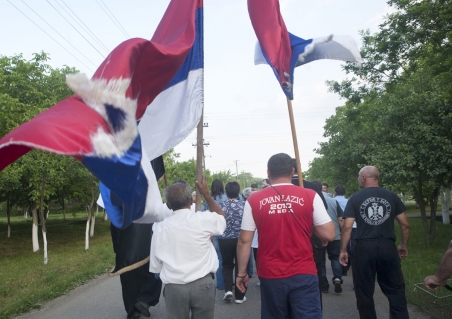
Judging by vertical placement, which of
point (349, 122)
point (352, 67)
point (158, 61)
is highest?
point (352, 67)

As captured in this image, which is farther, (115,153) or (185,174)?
(185,174)

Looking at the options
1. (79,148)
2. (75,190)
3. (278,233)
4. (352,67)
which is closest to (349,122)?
(352,67)

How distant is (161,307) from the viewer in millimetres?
7297

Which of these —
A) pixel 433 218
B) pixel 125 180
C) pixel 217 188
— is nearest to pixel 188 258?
pixel 125 180

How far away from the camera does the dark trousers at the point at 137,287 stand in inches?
253

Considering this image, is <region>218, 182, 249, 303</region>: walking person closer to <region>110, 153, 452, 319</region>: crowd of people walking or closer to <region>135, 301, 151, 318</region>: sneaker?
<region>135, 301, 151, 318</region>: sneaker

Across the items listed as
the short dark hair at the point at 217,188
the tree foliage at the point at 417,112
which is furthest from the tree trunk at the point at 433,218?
the short dark hair at the point at 217,188

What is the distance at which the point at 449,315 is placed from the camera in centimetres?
485

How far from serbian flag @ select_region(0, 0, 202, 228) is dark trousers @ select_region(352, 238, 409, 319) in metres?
2.91

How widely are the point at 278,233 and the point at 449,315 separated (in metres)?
2.33

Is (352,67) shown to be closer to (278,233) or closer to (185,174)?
(278,233)

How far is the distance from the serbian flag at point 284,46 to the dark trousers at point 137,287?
337 cm

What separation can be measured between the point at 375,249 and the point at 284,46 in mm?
2563

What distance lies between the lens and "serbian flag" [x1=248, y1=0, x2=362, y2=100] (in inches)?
202
